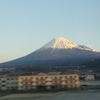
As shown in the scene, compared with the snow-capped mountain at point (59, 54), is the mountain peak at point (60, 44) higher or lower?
higher

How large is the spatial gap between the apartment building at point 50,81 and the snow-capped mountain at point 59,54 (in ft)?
279

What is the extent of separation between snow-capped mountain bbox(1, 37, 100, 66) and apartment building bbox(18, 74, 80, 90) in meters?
85.0

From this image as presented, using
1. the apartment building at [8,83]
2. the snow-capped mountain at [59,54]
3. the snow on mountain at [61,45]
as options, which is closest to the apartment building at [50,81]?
the apartment building at [8,83]

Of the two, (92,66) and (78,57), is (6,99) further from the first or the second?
(78,57)

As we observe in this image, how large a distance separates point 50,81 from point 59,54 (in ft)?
370

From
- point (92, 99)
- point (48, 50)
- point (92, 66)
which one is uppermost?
point (48, 50)

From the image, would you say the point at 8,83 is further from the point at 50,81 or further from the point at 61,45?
the point at 61,45

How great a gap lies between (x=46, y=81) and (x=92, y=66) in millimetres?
57396

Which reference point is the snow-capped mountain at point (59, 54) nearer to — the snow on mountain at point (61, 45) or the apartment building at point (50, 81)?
the snow on mountain at point (61, 45)

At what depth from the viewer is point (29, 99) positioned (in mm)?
37469

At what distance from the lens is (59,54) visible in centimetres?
17188

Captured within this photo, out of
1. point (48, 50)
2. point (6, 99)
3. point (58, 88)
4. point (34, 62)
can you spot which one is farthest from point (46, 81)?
point (48, 50)

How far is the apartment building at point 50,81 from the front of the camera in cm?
5853

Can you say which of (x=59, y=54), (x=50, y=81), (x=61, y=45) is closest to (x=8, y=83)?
Result: (x=50, y=81)
